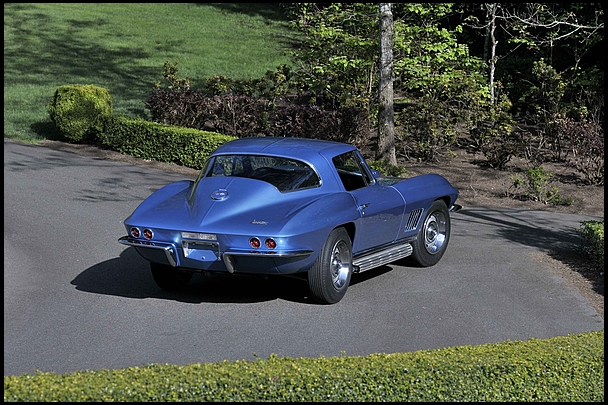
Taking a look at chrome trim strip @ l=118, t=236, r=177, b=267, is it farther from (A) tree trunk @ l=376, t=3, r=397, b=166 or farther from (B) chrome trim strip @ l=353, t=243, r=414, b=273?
(A) tree trunk @ l=376, t=3, r=397, b=166

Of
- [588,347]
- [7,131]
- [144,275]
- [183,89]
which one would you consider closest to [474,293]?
[588,347]

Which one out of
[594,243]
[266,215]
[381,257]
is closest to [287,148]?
[266,215]

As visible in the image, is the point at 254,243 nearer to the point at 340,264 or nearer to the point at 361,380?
the point at 340,264

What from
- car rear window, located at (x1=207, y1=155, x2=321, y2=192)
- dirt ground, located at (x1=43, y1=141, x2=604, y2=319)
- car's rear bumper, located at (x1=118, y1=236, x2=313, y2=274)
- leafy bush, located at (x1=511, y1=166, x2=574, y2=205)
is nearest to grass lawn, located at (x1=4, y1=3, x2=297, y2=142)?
dirt ground, located at (x1=43, y1=141, x2=604, y2=319)

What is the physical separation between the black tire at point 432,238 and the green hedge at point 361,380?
12.8ft

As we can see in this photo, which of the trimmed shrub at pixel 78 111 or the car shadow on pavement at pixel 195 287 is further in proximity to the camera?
the trimmed shrub at pixel 78 111

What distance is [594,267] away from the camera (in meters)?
10.8

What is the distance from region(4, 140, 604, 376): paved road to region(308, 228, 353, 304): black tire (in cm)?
16

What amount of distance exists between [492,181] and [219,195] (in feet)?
33.5

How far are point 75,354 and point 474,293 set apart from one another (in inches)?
181

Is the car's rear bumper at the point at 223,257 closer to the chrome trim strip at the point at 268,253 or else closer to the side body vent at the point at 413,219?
the chrome trim strip at the point at 268,253

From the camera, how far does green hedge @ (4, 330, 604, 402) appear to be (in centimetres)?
545

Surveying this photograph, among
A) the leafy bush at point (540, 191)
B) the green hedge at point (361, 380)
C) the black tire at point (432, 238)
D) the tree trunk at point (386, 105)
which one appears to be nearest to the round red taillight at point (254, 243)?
the green hedge at point (361, 380)

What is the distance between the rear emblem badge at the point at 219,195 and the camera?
28.3 feet
